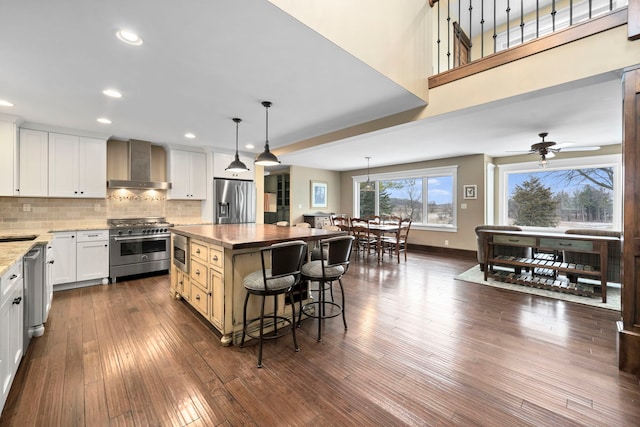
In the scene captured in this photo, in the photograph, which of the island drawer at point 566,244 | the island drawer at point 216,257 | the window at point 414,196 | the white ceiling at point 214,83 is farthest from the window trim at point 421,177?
the island drawer at point 216,257

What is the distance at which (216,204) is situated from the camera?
531 centimetres

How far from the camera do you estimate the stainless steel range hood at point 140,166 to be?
181 inches

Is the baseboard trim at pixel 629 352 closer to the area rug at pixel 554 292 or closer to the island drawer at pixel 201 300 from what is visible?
the area rug at pixel 554 292

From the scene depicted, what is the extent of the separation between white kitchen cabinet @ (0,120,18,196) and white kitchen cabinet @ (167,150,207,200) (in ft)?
6.22

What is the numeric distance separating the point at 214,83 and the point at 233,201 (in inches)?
124

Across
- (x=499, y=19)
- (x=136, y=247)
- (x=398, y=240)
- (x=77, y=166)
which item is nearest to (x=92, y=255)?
(x=136, y=247)

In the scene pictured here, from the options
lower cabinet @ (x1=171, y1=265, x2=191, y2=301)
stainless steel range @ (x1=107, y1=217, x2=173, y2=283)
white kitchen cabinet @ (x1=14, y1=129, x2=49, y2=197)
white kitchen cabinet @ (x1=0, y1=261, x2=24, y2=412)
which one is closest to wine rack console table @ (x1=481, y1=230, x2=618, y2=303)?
lower cabinet @ (x1=171, y1=265, x2=191, y2=301)

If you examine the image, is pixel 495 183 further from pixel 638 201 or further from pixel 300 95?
pixel 300 95

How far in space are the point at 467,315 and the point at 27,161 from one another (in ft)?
19.8

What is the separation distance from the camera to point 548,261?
408cm

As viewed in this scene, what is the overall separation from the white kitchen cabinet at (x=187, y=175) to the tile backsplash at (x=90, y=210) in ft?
1.04

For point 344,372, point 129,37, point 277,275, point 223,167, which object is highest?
point 129,37

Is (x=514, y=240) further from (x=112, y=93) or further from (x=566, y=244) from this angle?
(x=112, y=93)

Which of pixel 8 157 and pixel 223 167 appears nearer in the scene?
pixel 8 157
